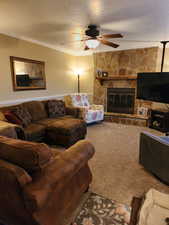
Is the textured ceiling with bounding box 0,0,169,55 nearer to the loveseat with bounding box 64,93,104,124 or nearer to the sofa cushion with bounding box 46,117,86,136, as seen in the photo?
the loveseat with bounding box 64,93,104,124

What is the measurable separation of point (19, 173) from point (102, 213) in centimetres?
107

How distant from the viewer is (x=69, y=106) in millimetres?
4672

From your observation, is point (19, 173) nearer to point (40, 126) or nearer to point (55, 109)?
point (40, 126)

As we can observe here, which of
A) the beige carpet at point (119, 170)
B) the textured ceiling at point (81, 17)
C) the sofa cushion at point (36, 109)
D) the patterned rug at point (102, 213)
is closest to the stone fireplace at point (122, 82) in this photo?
the textured ceiling at point (81, 17)

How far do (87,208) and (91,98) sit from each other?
188 inches

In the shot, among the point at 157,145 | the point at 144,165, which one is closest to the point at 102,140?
the point at 144,165

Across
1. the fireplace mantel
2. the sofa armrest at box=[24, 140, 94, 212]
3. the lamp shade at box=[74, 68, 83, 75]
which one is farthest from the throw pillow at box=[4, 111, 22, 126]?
the lamp shade at box=[74, 68, 83, 75]

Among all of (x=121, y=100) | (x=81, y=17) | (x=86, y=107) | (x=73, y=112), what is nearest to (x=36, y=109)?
(x=73, y=112)

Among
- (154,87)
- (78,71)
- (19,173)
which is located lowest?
(19,173)

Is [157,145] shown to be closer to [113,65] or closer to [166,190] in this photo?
[166,190]

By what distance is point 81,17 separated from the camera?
2.59 metres

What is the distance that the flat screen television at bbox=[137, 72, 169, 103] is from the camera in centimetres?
389

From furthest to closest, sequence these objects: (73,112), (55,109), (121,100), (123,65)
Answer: (121,100), (123,65), (73,112), (55,109)

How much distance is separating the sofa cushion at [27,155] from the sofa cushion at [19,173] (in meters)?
0.04
